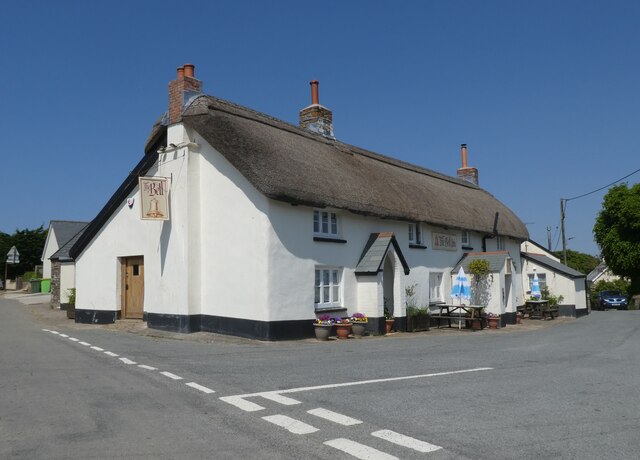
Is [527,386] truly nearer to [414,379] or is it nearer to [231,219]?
[414,379]

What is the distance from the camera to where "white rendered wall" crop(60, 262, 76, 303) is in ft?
89.7

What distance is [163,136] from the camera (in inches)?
700

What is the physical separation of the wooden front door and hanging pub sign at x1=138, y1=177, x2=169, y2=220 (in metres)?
2.74

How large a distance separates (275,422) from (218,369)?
390 cm

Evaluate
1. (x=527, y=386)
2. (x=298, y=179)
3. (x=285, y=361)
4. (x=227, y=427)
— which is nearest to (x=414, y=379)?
(x=527, y=386)

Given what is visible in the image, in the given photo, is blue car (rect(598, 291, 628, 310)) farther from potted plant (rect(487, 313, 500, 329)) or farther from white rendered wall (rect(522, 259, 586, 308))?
potted plant (rect(487, 313, 500, 329))

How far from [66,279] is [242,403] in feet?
78.6

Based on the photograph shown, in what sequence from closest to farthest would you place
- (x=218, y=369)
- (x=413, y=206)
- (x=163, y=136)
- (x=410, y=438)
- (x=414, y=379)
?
(x=410, y=438) < (x=414, y=379) < (x=218, y=369) < (x=163, y=136) < (x=413, y=206)

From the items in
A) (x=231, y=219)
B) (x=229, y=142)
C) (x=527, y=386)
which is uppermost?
(x=229, y=142)

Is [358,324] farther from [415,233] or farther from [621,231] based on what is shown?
[621,231]

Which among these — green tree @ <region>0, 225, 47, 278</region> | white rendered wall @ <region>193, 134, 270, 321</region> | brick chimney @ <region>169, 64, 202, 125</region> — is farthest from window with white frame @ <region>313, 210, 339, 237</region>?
→ green tree @ <region>0, 225, 47, 278</region>

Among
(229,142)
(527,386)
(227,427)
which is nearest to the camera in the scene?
(227,427)

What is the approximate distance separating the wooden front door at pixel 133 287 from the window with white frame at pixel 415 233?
32.7 feet

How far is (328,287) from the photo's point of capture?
1681 cm
